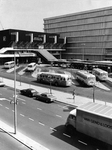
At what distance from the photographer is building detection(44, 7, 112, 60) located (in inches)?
4156

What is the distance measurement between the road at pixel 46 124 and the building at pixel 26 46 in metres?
63.0

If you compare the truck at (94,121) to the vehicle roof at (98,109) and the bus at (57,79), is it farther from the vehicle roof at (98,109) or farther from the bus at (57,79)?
the bus at (57,79)

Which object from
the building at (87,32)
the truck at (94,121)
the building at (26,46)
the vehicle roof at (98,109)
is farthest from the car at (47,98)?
the building at (87,32)

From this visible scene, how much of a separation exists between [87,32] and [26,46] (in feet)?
122

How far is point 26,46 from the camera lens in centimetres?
10331

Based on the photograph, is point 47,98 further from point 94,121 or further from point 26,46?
point 26,46

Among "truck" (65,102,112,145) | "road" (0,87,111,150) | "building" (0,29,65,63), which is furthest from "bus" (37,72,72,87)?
"building" (0,29,65,63)

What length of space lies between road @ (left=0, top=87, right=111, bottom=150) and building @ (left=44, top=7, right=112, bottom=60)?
268 feet

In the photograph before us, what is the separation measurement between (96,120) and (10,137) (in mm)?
8538

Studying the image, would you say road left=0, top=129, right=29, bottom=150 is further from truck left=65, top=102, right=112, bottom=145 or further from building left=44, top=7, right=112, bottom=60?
building left=44, top=7, right=112, bottom=60

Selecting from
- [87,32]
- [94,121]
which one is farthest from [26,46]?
[94,121]

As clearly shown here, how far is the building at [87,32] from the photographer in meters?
106

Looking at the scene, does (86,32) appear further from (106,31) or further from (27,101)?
Answer: (27,101)

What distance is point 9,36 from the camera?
95.6 m
